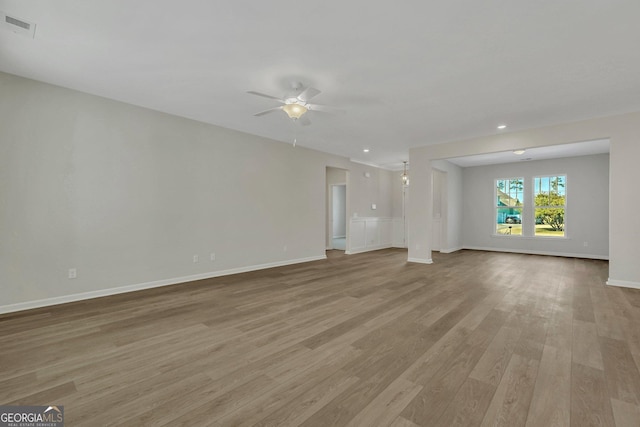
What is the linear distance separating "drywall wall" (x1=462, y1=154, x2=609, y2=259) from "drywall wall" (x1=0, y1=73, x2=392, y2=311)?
22.2 ft

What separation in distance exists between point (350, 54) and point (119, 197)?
3.77m

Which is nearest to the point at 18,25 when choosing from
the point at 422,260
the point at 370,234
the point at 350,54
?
the point at 350,54

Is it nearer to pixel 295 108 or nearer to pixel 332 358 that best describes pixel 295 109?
pixel 295 108

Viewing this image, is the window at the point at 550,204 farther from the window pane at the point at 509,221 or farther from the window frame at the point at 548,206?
the window pane at the point at 509,221

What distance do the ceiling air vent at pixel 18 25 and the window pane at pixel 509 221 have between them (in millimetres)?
10666

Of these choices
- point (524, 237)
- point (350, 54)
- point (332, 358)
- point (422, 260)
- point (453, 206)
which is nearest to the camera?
point (332, 358)

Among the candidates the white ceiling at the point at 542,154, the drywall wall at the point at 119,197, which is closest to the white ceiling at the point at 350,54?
the drywall wall at the point at 119,197

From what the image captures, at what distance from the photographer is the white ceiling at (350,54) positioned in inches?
89.2

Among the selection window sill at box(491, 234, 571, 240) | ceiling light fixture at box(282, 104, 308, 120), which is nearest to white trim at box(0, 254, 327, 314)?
ceiling light fixture at box(282, 104, 308, 120)

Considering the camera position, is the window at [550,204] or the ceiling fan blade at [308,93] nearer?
the ceiling fan blade at [308,93]

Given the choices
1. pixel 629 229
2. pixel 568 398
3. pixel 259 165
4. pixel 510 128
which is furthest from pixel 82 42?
pixel 629 229

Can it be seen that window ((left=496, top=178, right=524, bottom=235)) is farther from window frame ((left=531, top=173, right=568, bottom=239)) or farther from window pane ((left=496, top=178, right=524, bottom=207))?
window frame ((left=531, top=173, right=568, bottom=239))

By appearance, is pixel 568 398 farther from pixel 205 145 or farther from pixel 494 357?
→ pixel 205 145

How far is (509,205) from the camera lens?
8.80 metres
